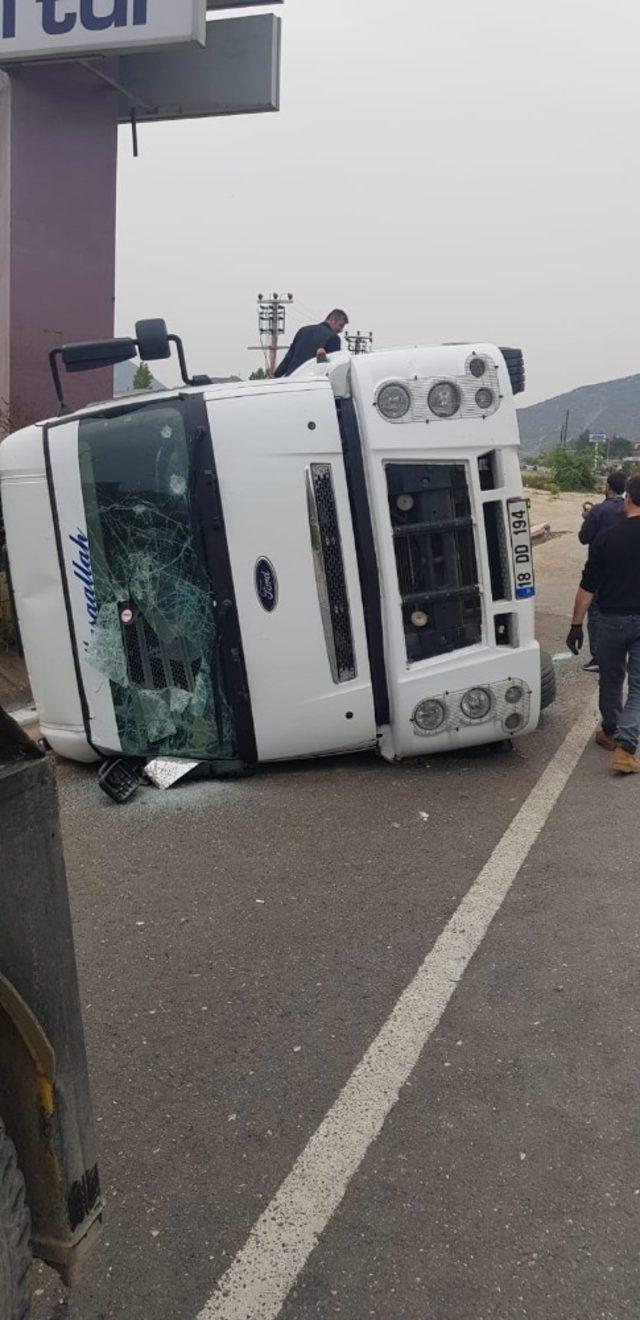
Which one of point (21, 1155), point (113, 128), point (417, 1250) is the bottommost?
point (417, 1250)

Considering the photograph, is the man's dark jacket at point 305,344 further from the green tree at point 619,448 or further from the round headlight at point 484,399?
the green tree at point 619,448

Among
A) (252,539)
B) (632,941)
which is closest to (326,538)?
(252,539)

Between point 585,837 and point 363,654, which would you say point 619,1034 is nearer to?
point 585,837

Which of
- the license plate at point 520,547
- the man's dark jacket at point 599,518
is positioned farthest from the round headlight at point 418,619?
the man's dark jacket at point 599,518

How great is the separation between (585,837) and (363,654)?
1.41m

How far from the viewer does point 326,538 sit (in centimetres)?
488

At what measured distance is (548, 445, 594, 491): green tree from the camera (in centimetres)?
5575

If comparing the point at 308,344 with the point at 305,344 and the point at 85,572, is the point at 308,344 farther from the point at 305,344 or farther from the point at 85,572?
the point at 85,572

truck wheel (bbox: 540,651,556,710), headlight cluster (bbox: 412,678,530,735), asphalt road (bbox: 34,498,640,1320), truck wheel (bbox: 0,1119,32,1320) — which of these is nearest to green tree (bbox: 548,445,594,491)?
truck wheel (bbox: 540,651,556,710)

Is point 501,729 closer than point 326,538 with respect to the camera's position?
No

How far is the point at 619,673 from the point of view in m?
5.79

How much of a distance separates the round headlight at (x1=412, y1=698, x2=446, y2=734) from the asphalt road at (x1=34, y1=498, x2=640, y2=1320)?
0.36m

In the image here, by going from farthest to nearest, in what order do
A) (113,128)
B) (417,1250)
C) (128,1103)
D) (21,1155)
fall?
(113,128)
(128,1103)
(417,1250)
(21,1155)

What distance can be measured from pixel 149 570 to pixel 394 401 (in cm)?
150
